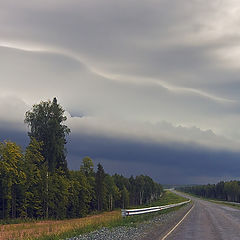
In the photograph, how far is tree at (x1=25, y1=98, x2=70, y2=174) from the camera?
55.6 metres

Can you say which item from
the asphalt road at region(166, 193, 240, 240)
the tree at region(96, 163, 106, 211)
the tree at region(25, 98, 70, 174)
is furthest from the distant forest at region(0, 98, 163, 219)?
the asphalt road at region(166, 193, 240, 240)

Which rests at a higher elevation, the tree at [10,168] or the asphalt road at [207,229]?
the tree at [10,168]

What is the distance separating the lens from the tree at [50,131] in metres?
55.6

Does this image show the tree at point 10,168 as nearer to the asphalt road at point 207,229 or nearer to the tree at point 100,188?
the asphalt road at point 207,229

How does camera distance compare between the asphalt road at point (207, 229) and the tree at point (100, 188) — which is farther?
the tree at point (100, 188)

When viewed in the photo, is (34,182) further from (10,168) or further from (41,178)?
(10,168)

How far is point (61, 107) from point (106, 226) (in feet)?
111

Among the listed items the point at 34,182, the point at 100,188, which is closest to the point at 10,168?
the point at 34,182

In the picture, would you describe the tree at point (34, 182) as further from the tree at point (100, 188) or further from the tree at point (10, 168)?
the tree at point (100, 188)

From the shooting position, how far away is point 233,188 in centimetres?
18062

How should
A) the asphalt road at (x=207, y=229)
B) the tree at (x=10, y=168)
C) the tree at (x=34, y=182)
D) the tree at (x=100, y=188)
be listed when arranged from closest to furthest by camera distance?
1. the asphalt road at (x=207, y=229)
2. the tree at (x=10, y=168)
3. the tree at (x=34, y=182)
4. the tree at (x=100, y=188)

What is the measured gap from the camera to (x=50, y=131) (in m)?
55.6


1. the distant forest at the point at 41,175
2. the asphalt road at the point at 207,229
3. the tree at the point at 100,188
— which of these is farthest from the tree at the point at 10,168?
the tree at the point at 100,188

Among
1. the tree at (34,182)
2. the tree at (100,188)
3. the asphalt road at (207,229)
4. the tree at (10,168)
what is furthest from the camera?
the tree at (100,188)
